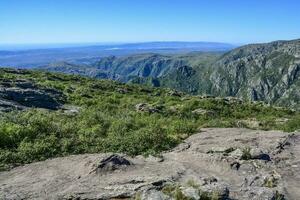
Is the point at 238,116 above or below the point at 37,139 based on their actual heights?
below

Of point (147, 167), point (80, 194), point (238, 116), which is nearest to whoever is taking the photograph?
point (80, 194)

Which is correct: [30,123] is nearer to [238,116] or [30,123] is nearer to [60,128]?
[60,128]

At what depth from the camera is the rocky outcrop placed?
50.2 feet

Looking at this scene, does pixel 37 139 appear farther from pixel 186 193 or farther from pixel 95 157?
pixel 186 193

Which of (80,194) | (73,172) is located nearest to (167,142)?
(73,172)

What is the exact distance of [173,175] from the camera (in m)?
17.5

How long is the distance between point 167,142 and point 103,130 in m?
4.10

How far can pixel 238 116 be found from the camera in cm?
4125

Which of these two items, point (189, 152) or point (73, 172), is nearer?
point (73, 172)

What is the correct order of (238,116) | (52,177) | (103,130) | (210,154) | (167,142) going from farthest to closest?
(238,116) < (103,130) < (167,142) < (210,154) < (52,177)

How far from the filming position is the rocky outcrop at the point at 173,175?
1530 cm

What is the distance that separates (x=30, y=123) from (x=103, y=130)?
4.19 m

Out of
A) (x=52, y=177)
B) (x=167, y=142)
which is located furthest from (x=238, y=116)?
(x=52, y=177)

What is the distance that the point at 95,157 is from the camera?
1902 centimetres
